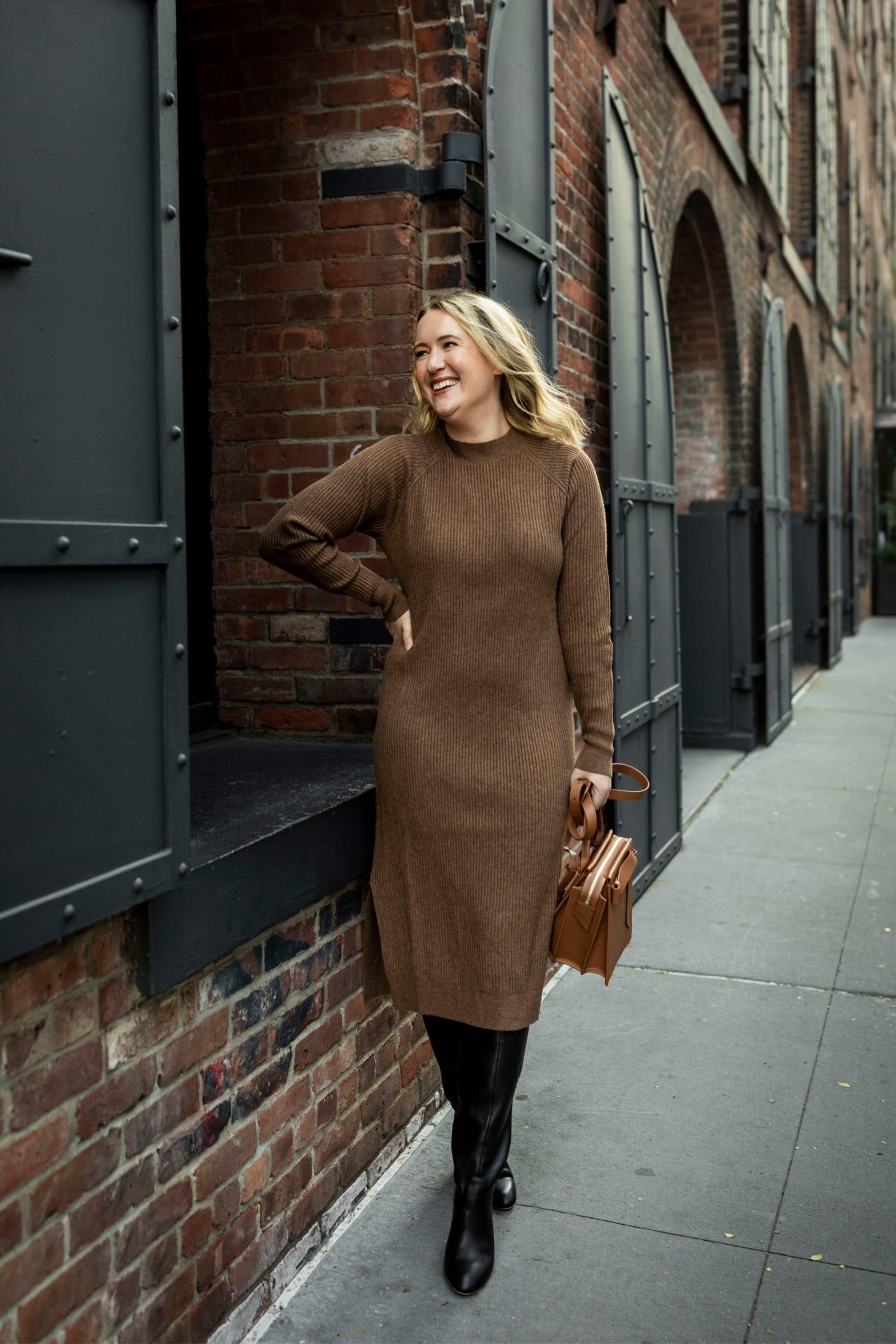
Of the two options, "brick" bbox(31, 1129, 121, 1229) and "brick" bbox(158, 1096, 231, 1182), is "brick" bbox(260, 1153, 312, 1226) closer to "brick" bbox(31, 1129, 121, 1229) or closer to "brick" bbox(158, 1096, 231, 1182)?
"brick" bbox(158, 1096, 231, 1182)

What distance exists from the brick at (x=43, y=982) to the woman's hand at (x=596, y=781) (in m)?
1.06

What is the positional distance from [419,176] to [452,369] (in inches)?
43.8

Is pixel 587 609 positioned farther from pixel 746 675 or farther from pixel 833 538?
pixel 833 538

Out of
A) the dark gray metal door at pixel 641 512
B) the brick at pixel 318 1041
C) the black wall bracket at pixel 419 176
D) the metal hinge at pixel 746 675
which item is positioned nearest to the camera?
the brick at pixel 318 1041

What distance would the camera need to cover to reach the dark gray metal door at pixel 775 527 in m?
8.52

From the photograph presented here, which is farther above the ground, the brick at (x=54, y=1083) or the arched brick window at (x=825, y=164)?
the arched brick window at (x=825, y=164)

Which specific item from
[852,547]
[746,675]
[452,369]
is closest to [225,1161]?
[452,369]

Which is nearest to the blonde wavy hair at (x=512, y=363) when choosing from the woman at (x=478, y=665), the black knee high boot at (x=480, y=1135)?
the woman at (x=478, y=665)

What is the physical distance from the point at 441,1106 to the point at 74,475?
2196 mm

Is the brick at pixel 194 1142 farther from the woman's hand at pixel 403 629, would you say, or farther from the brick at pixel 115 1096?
Answer: the woman's hand at pixel 403 629

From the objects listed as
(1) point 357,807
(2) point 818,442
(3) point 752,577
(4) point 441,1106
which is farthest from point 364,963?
(2) point 818,442

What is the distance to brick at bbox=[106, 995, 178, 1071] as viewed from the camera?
202 cm

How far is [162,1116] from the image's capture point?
2156 mm

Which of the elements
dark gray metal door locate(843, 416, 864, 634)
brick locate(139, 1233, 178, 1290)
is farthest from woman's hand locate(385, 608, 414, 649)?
dark gray metal door locate(843, 416, 864, 634)
